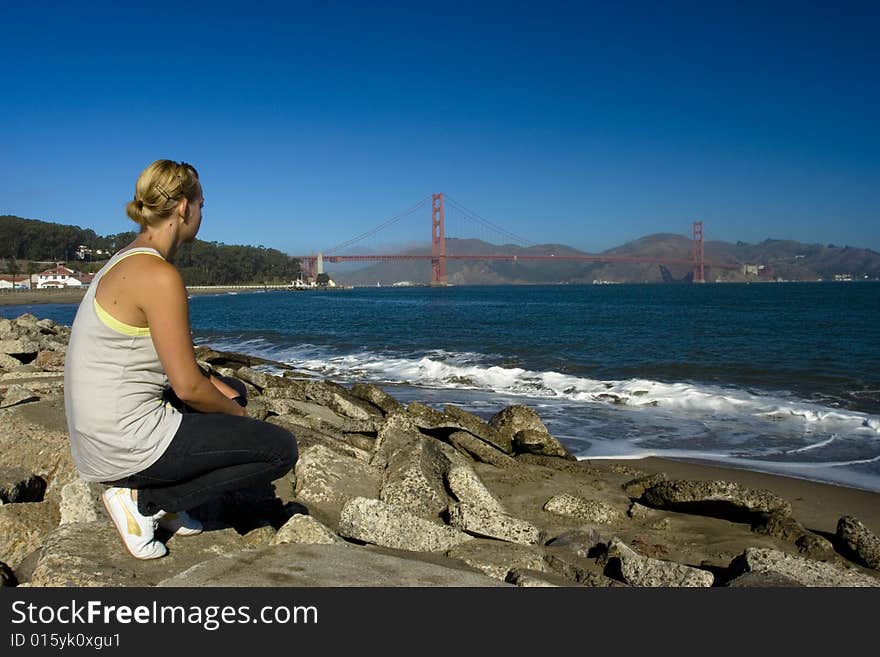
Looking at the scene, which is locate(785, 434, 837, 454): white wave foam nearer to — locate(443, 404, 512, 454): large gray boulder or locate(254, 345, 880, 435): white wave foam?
locate(254, 345, 880, 435): white wave foam

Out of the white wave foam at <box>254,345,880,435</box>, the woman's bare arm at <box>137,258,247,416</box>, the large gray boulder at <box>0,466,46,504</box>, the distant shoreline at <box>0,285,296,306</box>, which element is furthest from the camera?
the distant shoreline at <box>0,285,296,306</box>

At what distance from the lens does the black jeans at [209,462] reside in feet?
6.85

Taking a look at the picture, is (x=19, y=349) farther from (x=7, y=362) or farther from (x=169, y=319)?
(x=169, y=319)

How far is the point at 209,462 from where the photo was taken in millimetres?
2133

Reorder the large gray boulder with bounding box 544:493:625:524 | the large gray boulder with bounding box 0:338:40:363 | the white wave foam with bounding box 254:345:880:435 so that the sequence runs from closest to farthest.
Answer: the large gray boulder with bounding box 544:493:625:524, the white wave foam with bounding box 254:345:880:435, the large gray boulder with bounding box 0:338:40:363

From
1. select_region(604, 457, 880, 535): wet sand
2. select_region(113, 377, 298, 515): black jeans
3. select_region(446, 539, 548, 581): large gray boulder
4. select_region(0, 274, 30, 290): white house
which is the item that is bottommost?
select_region(604, 457, 880, 535): wet sand

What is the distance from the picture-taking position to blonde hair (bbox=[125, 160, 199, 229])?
196 cm

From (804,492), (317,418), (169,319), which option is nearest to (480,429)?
(317,418)

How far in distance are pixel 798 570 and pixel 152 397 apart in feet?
8.45

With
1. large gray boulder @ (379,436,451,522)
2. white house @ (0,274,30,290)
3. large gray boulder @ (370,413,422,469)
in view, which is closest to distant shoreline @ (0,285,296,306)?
white house @ (0,274,30,290)

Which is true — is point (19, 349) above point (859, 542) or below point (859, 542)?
above

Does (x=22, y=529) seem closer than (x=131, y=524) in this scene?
No

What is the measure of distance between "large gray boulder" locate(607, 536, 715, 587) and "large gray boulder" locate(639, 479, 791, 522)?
1294mm
